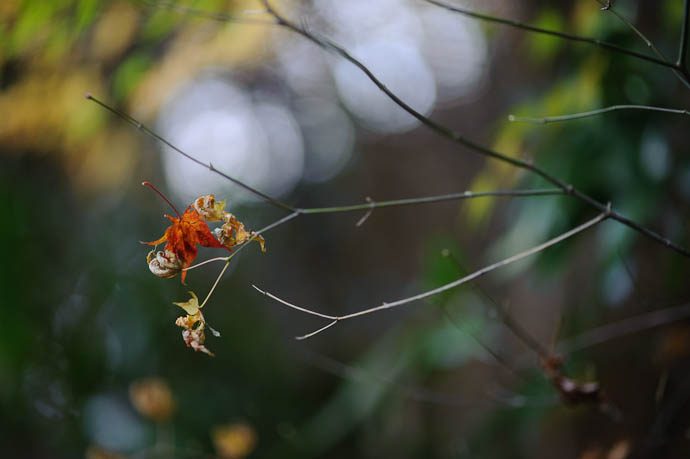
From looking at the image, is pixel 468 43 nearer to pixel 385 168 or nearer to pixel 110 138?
pixel 385 168

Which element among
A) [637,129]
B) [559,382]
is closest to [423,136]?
[637,129]

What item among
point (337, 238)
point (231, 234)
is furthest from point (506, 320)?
point (337, 238)

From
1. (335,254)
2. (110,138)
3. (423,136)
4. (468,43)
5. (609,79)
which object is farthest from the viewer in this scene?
(335,254)

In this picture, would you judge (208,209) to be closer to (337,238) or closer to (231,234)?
(231,234)

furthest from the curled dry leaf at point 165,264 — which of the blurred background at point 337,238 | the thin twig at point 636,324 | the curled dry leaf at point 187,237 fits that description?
A: the thin twig at point 636,324

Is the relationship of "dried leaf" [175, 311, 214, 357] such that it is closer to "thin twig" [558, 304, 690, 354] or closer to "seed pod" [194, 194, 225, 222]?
"seed pod" [194, 194, 225, 222]

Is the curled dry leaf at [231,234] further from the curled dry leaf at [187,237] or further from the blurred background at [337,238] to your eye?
the blurred background at [337,238]

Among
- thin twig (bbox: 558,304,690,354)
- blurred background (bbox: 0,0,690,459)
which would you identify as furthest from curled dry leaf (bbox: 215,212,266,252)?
thin twig (bbox: 558,304,690,354)
